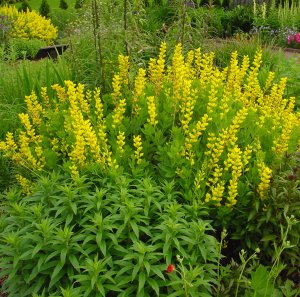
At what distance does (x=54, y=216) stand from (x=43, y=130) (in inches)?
49.3

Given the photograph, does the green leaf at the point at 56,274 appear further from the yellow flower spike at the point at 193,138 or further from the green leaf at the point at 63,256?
the yellow flower spike at the point at 193,138

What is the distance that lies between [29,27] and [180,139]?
913 centimetres

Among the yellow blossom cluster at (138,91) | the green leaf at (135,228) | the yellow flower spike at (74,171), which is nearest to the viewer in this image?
the green leaf at (135,228)

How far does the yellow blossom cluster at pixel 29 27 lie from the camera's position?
1145cm

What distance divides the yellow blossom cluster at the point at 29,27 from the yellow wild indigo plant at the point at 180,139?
758cm

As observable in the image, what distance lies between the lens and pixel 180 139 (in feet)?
12.3

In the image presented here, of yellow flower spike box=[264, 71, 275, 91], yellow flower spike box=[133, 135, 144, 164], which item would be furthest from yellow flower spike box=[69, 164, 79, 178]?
yellow flower spike box=[264, 71, 275, 91]

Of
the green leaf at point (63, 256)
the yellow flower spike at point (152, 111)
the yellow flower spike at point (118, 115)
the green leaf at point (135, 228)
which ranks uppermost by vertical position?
the yellow flower spike at point (152, 111)

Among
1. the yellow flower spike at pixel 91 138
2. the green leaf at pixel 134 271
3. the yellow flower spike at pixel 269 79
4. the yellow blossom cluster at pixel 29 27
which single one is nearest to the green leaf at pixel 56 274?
the green leaf at pixel 134 271

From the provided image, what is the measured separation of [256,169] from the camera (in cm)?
356

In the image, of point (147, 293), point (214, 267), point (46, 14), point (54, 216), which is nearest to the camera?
point (147, 293)

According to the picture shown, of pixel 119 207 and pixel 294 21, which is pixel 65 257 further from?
pixel 294 21

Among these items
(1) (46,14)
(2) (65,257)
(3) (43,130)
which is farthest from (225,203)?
(1) (46,14)

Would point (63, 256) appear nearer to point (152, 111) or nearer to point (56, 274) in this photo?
point (56, 274)
